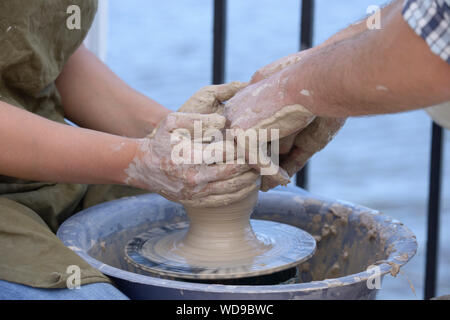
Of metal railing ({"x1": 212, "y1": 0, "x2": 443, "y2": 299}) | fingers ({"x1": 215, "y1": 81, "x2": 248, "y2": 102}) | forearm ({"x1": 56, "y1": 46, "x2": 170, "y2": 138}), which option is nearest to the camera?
fingers ({"x1": 215, "y1": 81, "x2": 248, "y2": 102})

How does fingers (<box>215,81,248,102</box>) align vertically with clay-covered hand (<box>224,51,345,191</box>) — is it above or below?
above

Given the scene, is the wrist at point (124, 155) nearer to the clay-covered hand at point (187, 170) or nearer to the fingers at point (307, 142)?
the clay-covered hand at point (187, 170)

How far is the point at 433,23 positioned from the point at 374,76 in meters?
0.17

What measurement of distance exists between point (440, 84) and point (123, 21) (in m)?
9.70

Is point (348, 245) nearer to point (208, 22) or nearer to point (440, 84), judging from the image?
point (440, 84)

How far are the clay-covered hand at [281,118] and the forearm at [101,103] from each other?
51cm

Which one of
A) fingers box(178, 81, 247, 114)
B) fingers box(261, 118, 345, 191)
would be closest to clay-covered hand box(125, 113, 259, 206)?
fingers box(261, 118, 345, 191)

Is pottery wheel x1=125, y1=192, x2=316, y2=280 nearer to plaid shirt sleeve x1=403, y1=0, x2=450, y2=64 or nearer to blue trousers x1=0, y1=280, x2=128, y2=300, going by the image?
blue trousers x1=0, y1=280, x2=128, y2=300

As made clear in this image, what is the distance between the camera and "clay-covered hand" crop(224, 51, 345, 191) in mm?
1294

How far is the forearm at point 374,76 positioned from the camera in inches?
38.6

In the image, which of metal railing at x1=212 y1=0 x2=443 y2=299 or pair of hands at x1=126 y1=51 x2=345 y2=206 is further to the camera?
metal railing at x1=212 y1=0 x2=443 y2=299

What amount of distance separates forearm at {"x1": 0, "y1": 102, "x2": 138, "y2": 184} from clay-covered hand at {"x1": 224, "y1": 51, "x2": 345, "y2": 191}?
0.30 metres

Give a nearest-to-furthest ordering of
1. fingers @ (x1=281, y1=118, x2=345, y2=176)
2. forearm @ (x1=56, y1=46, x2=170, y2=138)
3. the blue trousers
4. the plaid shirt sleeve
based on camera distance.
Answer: the plaid shirt sleeve < the blue trousers < fingers @ (x1=281, y1=118, x2=345, y2=176) < forearm @ (x1=56, y1=46, x2=170, y2=138)

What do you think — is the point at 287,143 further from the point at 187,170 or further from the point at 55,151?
the point at 55,151
